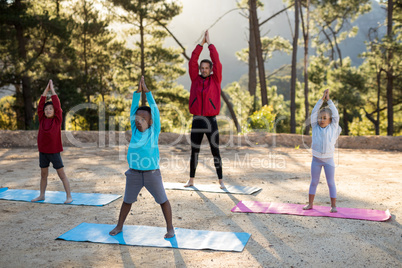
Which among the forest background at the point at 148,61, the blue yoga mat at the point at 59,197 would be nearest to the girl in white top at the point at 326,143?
the blue yoga mat at the point at 59,197

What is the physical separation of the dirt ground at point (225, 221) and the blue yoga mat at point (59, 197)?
0.15 meters

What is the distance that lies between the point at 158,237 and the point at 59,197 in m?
2.14

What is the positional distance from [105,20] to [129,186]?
21.1 m

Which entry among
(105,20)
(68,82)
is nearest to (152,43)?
(105,20)

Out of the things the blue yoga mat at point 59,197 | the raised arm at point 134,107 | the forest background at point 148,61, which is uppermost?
the forest background at point 148,61

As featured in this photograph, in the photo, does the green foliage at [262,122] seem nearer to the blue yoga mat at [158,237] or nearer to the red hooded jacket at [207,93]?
the red hooded jacket at [207,93]

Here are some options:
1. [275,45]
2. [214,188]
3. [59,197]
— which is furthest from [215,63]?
[275,45]

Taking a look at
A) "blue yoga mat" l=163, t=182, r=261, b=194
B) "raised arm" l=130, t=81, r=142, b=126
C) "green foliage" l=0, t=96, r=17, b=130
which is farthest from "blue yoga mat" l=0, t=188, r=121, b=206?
"green foliage" l=0, t=96, r=17, b=130

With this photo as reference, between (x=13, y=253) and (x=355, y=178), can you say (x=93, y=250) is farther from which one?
(x=355, y=178)

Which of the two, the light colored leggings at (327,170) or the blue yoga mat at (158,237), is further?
the light colored leggings at (327,170)

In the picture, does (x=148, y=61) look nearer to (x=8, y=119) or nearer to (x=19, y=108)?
(x=19, y=108)

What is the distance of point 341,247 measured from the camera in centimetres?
330

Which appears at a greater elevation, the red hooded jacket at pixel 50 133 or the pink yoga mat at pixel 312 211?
the red hooded jacket at pixel 50 133

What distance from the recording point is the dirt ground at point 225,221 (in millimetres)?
3070
